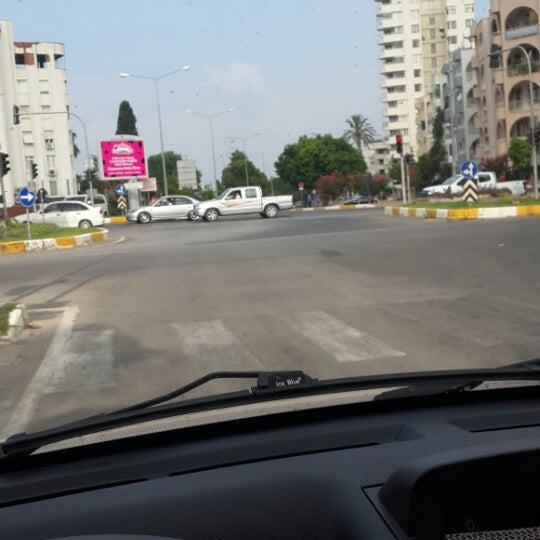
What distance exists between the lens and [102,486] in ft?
6.56

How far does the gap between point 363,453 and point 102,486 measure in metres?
0.62

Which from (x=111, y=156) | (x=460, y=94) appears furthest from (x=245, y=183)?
(x=111, y=156)

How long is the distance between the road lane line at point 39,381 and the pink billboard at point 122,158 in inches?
1949

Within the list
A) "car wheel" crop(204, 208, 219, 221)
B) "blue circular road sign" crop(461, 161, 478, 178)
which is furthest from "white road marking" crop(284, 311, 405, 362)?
"car wheel" crop(204, 208, 219, 221)

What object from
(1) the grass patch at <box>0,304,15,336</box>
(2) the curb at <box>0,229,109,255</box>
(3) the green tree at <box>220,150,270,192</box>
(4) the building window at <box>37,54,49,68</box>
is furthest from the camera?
(3) the green tree at <box>220,150,270,192</box>

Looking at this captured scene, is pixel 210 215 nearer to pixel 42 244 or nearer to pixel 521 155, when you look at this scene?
pixel 42 244

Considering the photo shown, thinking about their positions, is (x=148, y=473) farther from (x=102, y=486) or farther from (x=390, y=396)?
(x=390, y=396)

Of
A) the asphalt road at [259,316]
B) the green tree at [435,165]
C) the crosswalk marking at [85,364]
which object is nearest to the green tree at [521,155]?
the green tree at [435,165]

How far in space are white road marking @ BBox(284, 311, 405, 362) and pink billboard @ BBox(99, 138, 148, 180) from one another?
51134 millimetres

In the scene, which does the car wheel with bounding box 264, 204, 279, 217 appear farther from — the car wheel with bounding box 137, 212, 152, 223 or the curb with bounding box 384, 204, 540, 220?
the curb with bounding box 384, 204, 540, 220

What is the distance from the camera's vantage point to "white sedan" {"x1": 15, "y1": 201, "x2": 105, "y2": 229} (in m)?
40.9

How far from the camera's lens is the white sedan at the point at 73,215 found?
40.9m

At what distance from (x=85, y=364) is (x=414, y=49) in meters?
121

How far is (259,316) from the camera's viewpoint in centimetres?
1077
